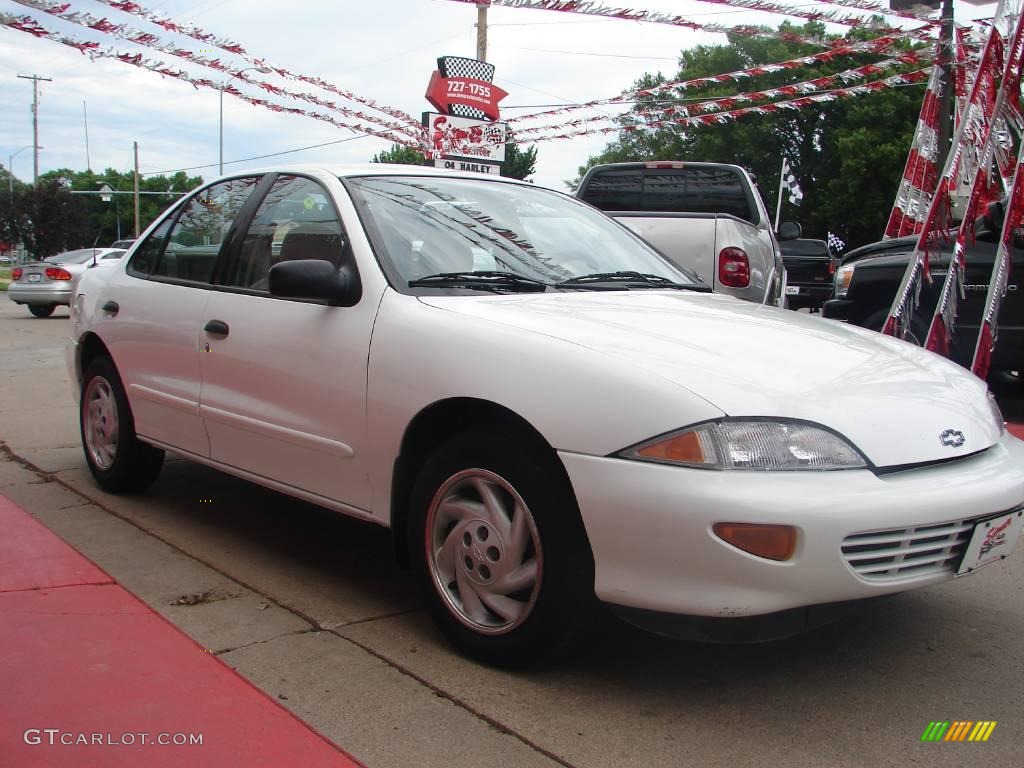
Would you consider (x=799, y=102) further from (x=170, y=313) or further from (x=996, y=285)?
(x=170, y=313)

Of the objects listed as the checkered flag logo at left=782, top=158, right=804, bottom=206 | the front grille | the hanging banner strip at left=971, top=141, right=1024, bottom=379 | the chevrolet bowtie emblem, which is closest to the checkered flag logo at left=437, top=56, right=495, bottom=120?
the hanging banner strip at left=971, top=141, right=1024, bottom=379

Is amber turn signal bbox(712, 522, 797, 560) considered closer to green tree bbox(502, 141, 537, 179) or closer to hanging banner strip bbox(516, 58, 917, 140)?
hanging banner strip bbox(516, 58, 917, 140)

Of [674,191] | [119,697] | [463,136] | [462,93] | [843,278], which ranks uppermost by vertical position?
[462,93]

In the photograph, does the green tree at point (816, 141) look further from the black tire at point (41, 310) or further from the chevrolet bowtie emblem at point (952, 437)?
the chevrolet bowtie emblem at point (952, 437)

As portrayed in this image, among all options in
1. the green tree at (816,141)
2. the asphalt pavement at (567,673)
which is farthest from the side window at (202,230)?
the green tree at (816,141)

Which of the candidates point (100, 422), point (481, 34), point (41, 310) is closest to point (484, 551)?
point (100, 422)

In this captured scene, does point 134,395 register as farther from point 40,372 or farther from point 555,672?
point 40,372

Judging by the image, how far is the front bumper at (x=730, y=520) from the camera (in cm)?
257

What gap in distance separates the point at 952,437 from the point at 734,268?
545 cm

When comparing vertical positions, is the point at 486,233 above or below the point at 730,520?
above

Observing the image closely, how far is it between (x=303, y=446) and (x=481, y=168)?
12060mm

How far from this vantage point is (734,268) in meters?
8.27

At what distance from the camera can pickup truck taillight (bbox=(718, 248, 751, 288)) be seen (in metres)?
8.25

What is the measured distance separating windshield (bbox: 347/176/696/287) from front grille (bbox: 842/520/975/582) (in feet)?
5.11
